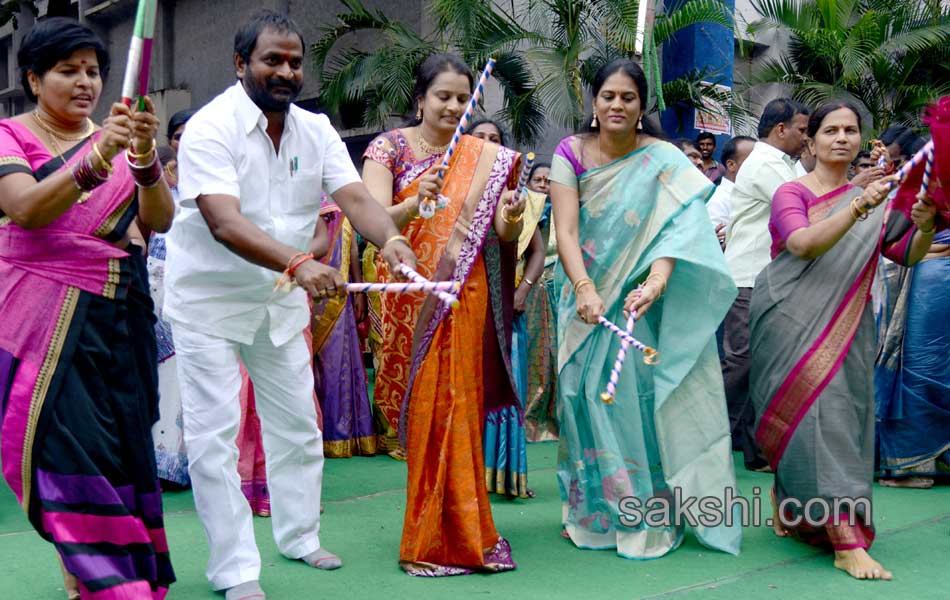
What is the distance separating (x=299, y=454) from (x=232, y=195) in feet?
3.53

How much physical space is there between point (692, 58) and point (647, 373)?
7.83 metres

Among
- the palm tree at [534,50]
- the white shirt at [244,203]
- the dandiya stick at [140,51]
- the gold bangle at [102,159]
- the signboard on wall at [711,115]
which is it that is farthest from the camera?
the signboard on wall at [711,115]

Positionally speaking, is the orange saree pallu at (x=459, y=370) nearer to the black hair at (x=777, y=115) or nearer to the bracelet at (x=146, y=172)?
the bracelet at (x=146, y=172)

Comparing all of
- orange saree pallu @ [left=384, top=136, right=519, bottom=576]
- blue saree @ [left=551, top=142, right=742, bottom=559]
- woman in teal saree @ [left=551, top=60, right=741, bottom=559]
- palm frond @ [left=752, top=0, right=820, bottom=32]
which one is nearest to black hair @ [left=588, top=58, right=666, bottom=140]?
woman in teal saree @ [left=551, top=60, right=741, bottom=559]

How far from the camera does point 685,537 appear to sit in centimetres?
429

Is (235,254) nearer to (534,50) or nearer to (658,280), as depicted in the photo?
(658,280)

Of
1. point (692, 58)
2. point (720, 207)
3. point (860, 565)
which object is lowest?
point (860, 565)

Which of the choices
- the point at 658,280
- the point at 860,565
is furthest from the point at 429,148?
the point at 860,565

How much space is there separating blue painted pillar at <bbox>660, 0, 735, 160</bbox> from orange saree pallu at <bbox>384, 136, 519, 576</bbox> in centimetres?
706

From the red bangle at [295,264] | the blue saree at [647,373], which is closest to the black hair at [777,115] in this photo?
→ the blue saree at [647,373]

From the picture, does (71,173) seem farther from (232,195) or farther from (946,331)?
(946,331)

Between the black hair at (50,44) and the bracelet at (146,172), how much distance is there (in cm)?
36

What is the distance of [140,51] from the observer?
2699mm

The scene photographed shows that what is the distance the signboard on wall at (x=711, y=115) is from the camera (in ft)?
33.9
